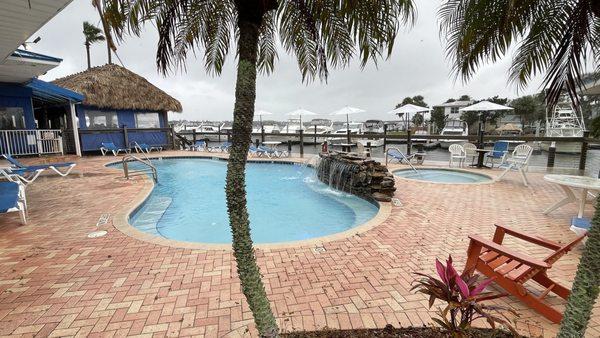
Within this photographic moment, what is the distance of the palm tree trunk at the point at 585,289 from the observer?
1.52 m

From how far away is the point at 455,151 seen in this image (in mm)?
11875

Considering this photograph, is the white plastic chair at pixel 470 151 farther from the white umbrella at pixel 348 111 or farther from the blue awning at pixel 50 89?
the blue awning at pixel 50 89

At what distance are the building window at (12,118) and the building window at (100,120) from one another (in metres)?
3.56

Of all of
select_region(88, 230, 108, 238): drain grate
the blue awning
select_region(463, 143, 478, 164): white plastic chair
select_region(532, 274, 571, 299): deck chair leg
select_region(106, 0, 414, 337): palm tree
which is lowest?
select_region(88, 230, 108, 238): drain grate

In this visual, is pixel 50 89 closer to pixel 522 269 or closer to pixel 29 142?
pixel 29 142

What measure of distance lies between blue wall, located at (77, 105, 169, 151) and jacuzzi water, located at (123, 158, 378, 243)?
7.42 meters

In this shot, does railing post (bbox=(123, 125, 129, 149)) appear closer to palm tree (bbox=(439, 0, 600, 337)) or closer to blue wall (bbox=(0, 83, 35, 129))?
blue wall (bbox=(0, 83, 35, 129))

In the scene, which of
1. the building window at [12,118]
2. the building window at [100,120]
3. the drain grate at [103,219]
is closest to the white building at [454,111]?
the building window at [100,120]

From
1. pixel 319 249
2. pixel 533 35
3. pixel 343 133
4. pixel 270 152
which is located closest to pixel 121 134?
pixel 270 152

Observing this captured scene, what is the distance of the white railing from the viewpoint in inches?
473

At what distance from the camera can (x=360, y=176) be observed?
296 inches

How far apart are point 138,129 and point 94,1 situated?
1877 cm

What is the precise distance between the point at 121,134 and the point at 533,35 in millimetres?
19089

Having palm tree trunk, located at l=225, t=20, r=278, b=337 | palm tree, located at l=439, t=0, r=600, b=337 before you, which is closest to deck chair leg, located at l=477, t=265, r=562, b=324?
A: palm tree, located at l=439, t=0, r=600, b=337
